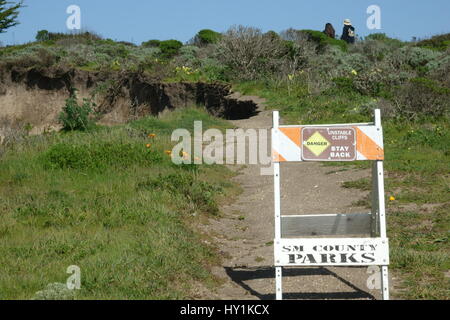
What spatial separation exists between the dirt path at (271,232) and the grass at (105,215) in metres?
0.29

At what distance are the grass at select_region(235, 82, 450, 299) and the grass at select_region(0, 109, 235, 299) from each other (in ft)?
6.49

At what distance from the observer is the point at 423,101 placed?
1565cm

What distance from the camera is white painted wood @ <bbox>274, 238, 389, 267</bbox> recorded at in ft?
17.5

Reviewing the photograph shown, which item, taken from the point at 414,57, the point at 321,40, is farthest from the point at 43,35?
the point at 414,57

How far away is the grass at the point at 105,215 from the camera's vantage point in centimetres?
559

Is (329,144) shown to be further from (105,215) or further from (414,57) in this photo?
(414,57)

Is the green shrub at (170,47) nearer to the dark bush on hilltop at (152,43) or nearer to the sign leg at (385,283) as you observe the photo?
the dark bush on hilltop at (152,43)

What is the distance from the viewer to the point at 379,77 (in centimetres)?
1991

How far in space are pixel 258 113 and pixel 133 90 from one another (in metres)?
5.24

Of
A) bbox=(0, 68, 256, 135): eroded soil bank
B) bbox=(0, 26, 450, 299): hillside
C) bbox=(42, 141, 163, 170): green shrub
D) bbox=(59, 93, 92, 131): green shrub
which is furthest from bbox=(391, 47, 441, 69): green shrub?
bbox=(42, 141, 163, 170): green shrub

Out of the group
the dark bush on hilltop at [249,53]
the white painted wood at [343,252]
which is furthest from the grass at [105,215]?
the dark bush on hilltop at [249,53]

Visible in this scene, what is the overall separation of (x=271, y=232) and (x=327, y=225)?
204 centimetres

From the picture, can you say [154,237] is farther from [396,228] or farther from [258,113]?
[258,113]

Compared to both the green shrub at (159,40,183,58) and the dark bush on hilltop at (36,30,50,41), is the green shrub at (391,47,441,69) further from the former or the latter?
the dark bush on hilltop at (36,30,50,41)
